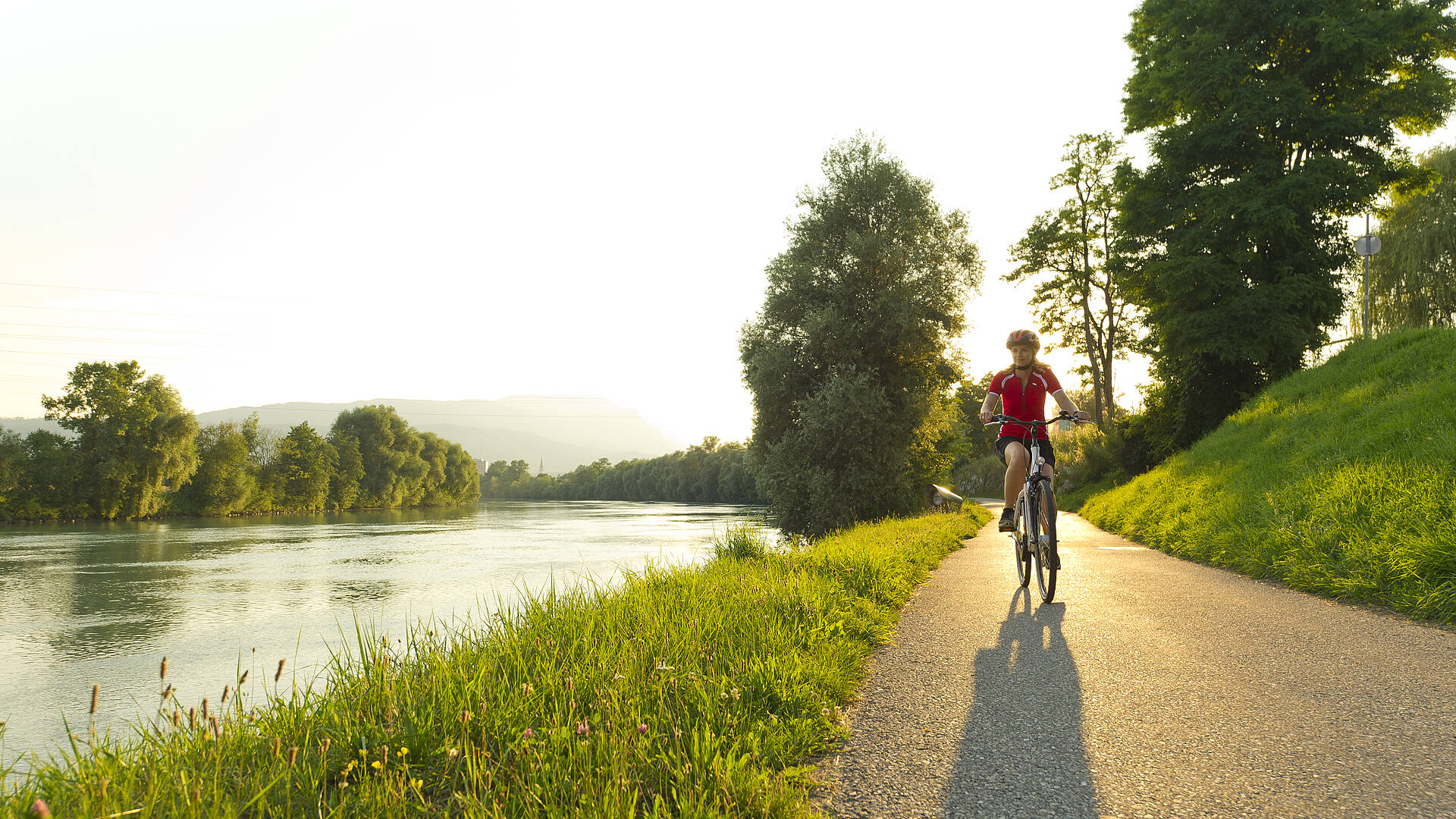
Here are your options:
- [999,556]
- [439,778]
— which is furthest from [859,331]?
[439,778]

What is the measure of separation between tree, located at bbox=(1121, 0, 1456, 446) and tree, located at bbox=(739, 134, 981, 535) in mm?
5530

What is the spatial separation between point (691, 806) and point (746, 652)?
59.7 inches

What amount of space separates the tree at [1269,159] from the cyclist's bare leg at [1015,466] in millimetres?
13491

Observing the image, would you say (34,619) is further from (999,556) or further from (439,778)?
(999,556)

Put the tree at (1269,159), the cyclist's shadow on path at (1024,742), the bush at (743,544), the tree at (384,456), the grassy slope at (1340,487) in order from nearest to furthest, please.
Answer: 1. the cyclist's shadow on path at (1024,742)
2. the grassy slope at (1340,487)
3. the bush at (743,544)
4. the tree at (1269,159)
5. the tree at (384,456)

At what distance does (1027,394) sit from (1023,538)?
1.27 m

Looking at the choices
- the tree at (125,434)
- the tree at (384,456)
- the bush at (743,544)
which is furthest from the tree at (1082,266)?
the tree at (384,456)

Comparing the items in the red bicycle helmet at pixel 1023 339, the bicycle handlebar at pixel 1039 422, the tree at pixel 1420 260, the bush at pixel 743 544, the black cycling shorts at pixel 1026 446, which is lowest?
the bush at pixel 743 544

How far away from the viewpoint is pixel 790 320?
2008 cm

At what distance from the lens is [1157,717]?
9.50ft

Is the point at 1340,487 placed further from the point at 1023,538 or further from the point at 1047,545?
the point at 1047,545

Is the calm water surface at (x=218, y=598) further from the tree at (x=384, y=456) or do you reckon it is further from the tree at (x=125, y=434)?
the tree at (x=384, y=456)

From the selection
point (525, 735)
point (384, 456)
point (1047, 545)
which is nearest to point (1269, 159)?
point (1047, 545)

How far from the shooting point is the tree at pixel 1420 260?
2062 cm
